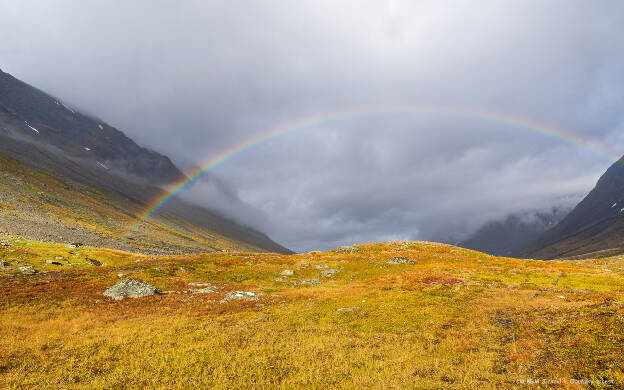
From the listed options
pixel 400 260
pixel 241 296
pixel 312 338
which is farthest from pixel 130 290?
pixel 400 260

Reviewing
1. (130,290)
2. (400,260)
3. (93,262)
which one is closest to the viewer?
(130,290)

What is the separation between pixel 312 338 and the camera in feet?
64.5

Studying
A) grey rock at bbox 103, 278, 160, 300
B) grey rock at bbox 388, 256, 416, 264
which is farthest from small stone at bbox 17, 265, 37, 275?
grey rock at bbox 388, 256, 416, 264

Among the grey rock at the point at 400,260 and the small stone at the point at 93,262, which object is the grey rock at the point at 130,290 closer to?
the small stone at the point at 93,262

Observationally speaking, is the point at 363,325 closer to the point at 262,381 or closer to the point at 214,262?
the point at 262,381

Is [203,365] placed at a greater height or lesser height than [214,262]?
greater

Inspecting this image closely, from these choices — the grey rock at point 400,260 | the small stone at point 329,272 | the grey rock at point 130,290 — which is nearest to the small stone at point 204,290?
the grey rock at point 130,290

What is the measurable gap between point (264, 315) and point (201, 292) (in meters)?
14.3

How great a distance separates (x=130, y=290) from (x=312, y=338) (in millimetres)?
24696

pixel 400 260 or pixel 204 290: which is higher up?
pixel 400 260

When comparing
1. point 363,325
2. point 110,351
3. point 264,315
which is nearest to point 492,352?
point 363,325

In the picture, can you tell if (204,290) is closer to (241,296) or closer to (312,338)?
(241,296)

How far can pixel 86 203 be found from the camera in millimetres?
196750

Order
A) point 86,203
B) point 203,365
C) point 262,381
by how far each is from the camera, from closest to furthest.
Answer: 1. point 262,381
2. point 203,365
3. point 86,203
